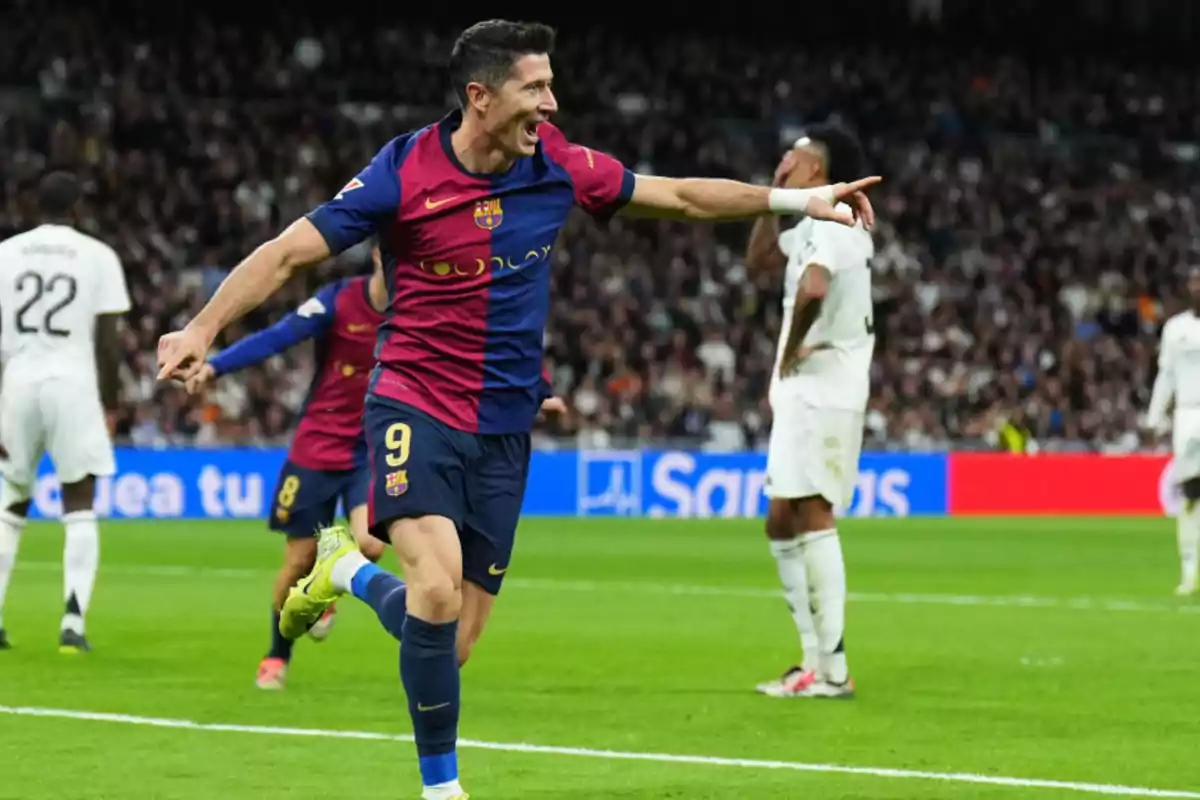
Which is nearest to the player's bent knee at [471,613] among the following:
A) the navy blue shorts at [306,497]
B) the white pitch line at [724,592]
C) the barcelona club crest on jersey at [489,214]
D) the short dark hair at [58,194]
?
the barcelona club crest on jersey at [489,214]

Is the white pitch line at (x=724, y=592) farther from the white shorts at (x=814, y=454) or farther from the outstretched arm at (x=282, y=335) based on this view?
the outstretched arm at (x=282, y=335)

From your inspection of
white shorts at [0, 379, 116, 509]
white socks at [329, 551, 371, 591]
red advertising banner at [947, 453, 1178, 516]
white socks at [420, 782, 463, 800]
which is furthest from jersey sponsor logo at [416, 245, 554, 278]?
red advertising banner at [947, 453, 1178, 516]

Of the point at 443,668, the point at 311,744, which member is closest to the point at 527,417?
the point at 443,668

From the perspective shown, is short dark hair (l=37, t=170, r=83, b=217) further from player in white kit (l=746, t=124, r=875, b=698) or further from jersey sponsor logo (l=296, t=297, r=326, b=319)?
player in white kit (l=746, t=124, r=875, b=698)

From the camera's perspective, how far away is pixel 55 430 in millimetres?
10969

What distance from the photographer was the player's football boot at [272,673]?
371 inches

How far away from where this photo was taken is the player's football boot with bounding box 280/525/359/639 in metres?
7.29

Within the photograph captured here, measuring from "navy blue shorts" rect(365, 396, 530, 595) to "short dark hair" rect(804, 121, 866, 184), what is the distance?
10.7 ft

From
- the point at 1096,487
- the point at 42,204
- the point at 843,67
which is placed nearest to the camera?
the point at 42,204

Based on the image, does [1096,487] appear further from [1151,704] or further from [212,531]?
[1151,704]

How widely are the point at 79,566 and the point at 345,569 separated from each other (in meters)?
4.04

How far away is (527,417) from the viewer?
255 inches

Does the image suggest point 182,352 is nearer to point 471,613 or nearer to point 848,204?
point 471,613

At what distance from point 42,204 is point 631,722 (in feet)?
15.2
